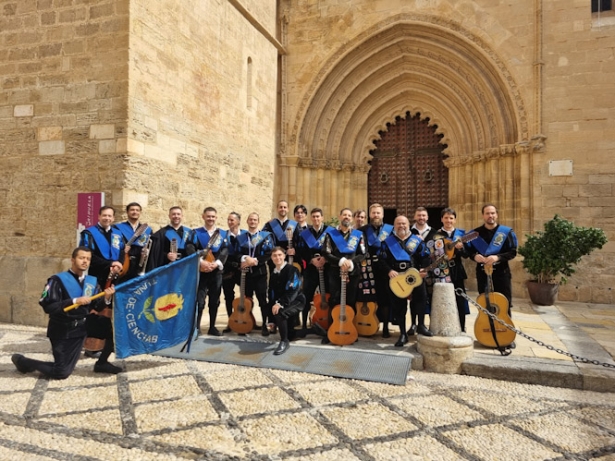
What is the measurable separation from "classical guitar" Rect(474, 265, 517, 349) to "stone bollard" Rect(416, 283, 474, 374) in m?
0.40

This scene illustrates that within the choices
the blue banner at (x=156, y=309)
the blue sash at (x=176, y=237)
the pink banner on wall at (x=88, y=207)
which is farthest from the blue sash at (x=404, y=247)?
the pink banner on wall at (x=88, y=207)

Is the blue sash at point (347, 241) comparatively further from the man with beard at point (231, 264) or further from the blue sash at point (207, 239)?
the blue sash at point (207, 239)

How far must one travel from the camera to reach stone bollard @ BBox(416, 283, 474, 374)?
4.20 m

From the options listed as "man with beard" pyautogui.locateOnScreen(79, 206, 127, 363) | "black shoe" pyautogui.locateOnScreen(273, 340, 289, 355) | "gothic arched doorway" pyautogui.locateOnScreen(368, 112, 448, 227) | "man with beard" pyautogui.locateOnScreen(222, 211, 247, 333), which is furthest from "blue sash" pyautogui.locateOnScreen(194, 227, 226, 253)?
"gothic arched doorway" pyautogui.locateOnScreen(368, 112, 448, 227)

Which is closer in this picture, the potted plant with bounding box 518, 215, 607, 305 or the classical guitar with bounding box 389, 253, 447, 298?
the classical guitar with bounding box 389, 253, 447, 298

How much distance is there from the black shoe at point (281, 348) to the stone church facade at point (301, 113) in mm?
2909

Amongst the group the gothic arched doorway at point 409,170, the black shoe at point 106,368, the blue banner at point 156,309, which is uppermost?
the gothic arched doorway at point 409,170

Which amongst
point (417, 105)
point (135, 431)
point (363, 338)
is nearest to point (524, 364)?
point (363, 338)

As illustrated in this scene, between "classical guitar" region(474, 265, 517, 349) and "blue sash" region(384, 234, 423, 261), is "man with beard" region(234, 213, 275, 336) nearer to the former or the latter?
"blue sash" region(384, 234, 423, 261)

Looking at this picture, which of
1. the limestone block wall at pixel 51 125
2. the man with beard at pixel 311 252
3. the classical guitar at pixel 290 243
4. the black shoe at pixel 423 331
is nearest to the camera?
the black shoe at pixel 423 331

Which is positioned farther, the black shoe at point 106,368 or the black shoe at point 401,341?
the black shoe at point 401,341

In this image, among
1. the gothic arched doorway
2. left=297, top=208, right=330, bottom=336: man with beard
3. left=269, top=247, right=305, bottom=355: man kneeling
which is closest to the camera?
left=269, top=247, right=305, bottom=355: man kneeling

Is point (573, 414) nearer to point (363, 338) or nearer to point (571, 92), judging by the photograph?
point (363, 338)

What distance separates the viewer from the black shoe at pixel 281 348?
15.1 ft
